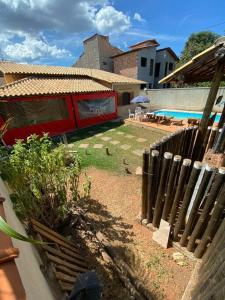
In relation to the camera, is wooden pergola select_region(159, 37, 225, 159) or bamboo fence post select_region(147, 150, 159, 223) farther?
wooden pergola select_region(159, 37, 225, 159)

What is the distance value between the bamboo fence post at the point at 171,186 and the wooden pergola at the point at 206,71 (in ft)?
7.81

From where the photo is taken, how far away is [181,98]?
20.3 m

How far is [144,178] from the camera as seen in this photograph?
3758mm

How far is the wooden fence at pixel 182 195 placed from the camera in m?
2.83

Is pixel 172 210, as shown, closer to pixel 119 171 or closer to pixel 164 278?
pixel 164 278

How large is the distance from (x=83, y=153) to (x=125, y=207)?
4.78 metres

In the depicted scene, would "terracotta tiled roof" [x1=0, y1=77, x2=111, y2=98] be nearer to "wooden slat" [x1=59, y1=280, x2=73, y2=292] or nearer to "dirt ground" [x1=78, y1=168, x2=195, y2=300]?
"dirt ground" [x1=78, y1=168, x2=195, y2=300]

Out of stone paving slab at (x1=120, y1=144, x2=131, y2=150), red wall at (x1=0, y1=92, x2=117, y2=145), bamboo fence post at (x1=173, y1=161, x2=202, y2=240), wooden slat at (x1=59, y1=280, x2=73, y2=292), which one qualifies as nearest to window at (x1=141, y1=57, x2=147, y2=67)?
red wall at (x1=0, y1=92, x2=117, y2=145)

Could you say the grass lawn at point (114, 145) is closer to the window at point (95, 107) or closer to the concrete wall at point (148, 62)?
the window at point (95, 107)

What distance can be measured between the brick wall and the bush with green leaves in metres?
24.3

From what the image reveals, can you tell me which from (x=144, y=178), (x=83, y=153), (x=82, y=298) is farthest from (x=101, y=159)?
(x=82, y=298)

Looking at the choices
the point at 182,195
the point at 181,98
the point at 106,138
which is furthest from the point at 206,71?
the point at 181,98

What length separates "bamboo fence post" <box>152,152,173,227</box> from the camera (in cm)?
326

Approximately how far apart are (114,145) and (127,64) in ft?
65.8
